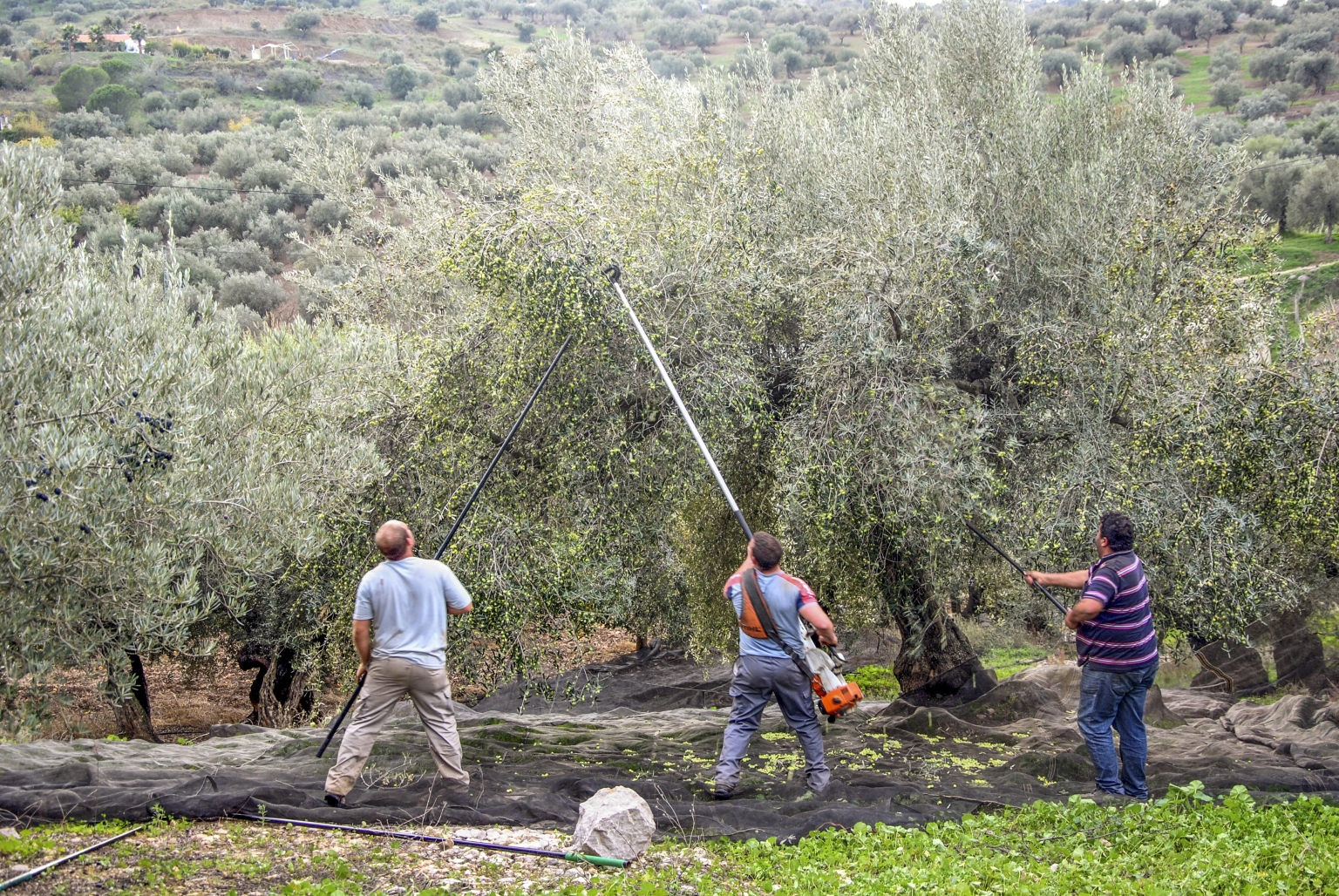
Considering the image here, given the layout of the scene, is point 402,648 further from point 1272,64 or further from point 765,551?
point 1272,64

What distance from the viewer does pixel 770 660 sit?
718cm

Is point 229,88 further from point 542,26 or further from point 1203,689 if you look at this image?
point 1203,689

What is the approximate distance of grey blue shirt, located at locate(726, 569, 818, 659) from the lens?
712 centimetres

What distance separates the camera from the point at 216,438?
26.2ft

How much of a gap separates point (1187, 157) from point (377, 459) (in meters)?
9.58

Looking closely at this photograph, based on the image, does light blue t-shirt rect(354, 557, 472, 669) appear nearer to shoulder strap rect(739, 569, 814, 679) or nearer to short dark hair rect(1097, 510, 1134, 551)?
shoulder strap rect(739, 569, 814, 679)

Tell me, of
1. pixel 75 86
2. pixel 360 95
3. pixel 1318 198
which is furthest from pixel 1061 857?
pixel 360 95

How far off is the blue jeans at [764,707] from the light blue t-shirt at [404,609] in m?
2.21

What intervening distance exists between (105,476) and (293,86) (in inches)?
2234

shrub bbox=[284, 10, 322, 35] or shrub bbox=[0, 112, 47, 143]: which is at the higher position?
shrub bbox=[284, 10, 322, 35]

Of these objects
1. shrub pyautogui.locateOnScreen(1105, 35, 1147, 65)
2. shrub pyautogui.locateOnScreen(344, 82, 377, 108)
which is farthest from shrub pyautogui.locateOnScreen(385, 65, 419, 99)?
shrub pyautogui.locateOnScreen(1105, 35, 1147, 65)

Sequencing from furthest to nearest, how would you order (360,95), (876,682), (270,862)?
(360,95) → (876,682) → (270,862)

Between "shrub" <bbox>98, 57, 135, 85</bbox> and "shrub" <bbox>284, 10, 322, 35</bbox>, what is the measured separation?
71.5 ft

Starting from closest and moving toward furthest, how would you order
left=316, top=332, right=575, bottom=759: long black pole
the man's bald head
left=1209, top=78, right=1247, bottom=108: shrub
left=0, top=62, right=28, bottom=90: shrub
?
the man's bald head → left=316, top=332, right=575, bottom=759: long black pole → left=1209, top=78, right=1247, bottom=108: shrub → left=0, top=62, right=28, bottom=90: shrub
